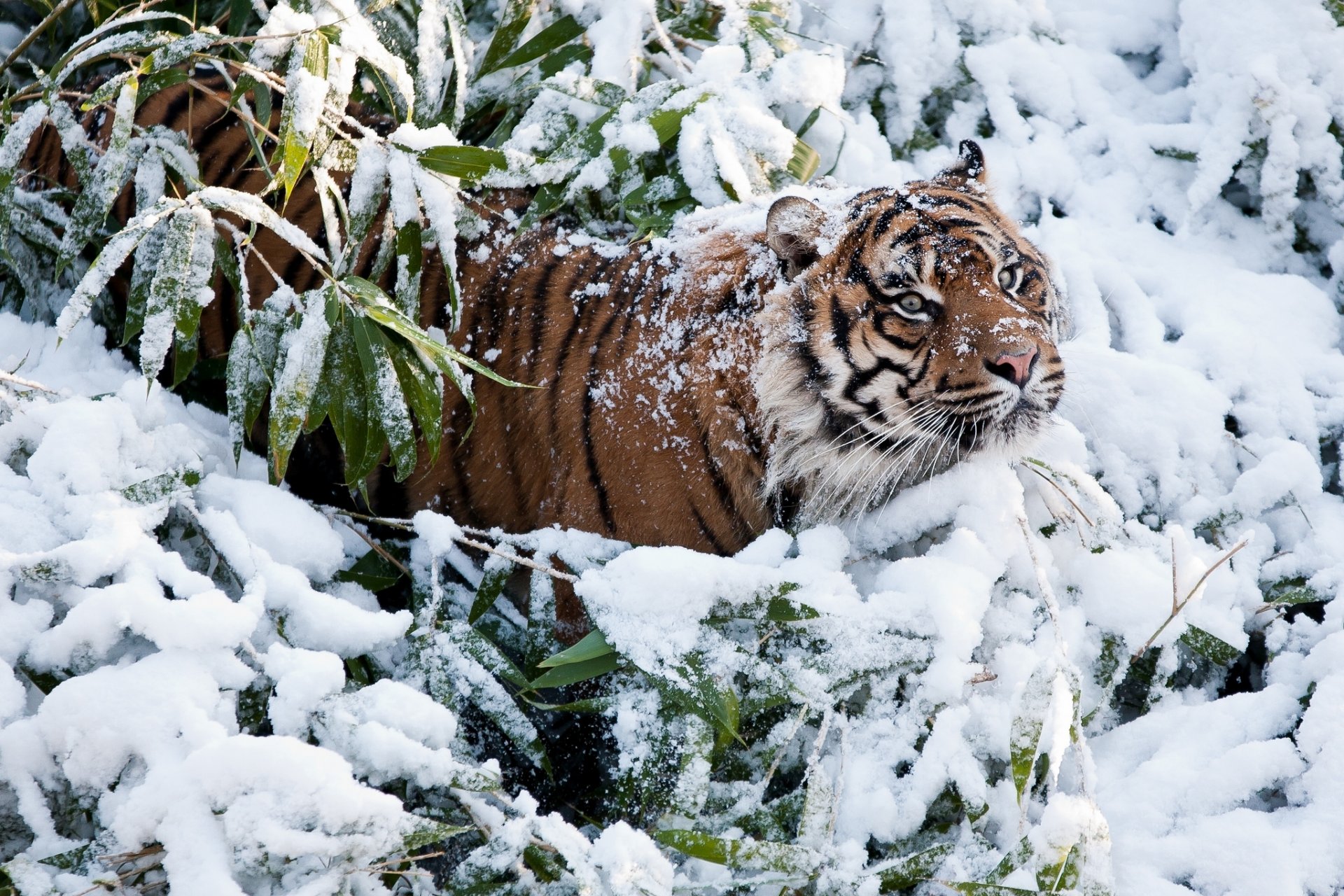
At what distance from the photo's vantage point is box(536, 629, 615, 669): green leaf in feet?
5.19

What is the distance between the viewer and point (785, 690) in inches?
63.4

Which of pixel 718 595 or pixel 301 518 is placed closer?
pixel 718 595

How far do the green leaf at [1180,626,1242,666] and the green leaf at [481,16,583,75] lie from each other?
5.82ft

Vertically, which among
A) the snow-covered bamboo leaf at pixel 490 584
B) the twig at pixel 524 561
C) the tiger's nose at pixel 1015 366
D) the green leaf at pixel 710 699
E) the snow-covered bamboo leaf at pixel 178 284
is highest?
the snow-covered bamboo leaf at pixel 178 284

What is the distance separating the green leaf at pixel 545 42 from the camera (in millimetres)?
2443

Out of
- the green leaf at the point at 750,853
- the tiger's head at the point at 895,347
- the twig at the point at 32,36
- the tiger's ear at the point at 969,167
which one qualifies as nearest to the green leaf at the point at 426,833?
the green leaf at the point at 750,853

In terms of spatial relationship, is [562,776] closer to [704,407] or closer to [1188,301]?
[704,407]

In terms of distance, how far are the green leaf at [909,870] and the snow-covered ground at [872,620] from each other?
0.7 inches

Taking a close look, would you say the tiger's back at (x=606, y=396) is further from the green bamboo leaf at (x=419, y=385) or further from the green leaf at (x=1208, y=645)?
the green leaf at (x=1208, y=645)

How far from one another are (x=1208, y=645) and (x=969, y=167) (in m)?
→ 0.96

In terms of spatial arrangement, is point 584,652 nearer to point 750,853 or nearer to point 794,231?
point 750,853

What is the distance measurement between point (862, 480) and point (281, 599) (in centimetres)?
96

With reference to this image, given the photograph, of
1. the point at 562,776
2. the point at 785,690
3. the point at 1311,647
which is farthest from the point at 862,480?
the point at 1311,647

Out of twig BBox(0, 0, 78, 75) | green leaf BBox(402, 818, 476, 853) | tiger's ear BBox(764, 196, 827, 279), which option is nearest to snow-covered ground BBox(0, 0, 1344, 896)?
green leaf BBox(402, 818, 476, 853)
